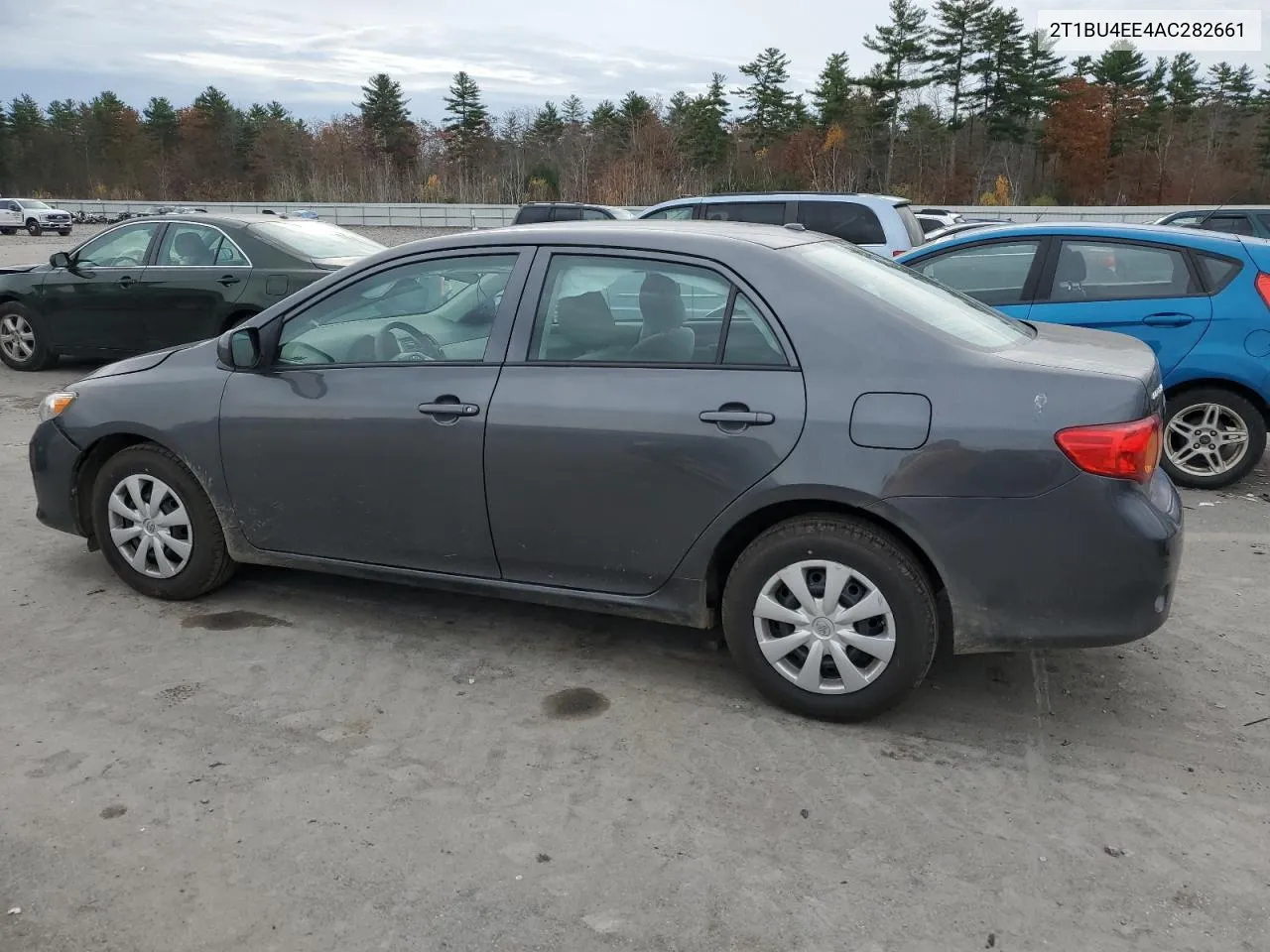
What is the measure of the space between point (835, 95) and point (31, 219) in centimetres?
4126

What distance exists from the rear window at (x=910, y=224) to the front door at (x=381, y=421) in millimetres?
8125

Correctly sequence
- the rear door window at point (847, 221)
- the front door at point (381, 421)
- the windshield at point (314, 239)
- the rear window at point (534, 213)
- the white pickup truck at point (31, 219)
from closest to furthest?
the front door at point (381, 421), the windshield at point (314, 239), the rear door window at point (847, 221), the rear window at point (534, 213), the white pickup truck at point (31, 219)

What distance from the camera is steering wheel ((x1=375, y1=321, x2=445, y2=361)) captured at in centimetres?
412

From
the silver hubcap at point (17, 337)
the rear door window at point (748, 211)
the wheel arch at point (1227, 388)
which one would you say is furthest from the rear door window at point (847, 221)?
the silver hubcap at point (17, 337)

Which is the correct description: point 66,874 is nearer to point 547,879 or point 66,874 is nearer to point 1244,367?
point 547,879

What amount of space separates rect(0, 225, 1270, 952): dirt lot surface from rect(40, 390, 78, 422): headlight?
88 cm

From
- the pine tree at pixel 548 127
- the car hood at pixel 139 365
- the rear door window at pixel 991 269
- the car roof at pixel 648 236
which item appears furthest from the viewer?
the pine tree at pixel 548 127

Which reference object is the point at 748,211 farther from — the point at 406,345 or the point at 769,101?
the point at 769,101

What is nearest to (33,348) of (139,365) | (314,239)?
(314,239)

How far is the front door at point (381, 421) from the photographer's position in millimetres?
3977

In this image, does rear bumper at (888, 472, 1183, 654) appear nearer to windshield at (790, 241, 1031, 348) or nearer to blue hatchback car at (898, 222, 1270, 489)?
windshield at (790, 241, 1031, 348)

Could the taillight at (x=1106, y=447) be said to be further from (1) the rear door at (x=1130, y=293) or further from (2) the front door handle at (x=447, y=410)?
(1) the rear door at (x=1130, y=293)

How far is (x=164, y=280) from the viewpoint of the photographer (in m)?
9.87

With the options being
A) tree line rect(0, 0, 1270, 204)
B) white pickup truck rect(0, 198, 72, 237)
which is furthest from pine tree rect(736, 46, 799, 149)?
white pickup truck rect(0, 198, 72, 237)
